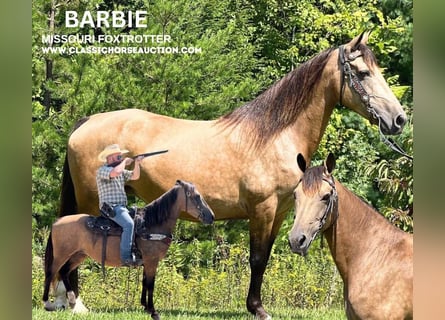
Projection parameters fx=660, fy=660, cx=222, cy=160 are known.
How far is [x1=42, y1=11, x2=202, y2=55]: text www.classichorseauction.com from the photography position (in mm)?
5219

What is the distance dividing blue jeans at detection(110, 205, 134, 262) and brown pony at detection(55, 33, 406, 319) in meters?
0.30

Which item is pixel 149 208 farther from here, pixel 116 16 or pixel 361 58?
pixel 361 58

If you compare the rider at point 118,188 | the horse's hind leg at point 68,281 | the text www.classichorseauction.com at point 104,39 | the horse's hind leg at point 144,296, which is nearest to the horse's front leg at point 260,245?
the horse's hind leg at point 144,296

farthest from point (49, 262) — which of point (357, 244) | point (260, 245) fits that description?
point (357, 244)

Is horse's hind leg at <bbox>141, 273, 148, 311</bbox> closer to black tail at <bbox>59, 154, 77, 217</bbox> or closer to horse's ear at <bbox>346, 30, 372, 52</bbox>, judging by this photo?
black tail at <bbox>59, 154, 77, 217</bbox>

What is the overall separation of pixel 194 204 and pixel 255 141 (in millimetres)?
701

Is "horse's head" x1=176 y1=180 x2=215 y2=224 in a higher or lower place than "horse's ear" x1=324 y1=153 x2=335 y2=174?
lower

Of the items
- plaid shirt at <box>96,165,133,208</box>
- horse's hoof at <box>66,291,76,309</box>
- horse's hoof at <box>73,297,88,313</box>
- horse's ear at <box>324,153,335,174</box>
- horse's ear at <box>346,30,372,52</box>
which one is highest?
horse's ear at <box>346,30,372,52</box>

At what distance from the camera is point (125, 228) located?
16.3 ft

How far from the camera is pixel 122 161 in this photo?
5266 millimetres

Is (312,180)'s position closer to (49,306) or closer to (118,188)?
(118,188)

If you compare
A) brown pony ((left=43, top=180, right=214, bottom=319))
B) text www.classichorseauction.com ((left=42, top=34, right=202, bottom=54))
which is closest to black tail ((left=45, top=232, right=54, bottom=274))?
brown pony ((left=43, top=180, right=214, bottom=319))

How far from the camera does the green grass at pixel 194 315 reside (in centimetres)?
527

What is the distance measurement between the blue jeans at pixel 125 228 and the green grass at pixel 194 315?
1.91 feet
